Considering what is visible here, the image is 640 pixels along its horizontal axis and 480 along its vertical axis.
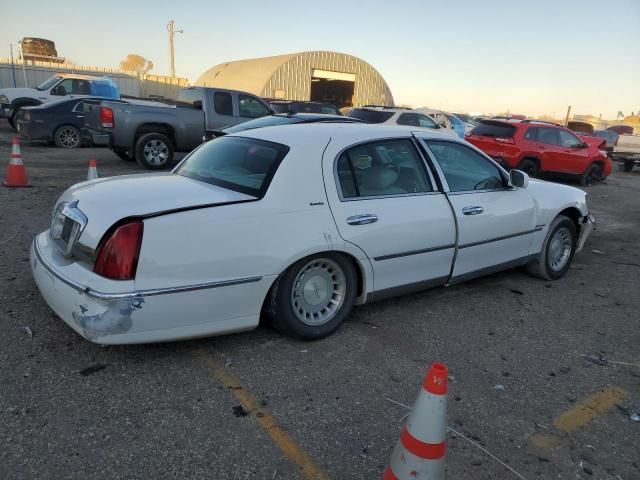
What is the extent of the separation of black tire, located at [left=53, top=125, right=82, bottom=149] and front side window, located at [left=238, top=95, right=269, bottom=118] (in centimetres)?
499

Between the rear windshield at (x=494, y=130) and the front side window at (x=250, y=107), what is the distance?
17.8 feet

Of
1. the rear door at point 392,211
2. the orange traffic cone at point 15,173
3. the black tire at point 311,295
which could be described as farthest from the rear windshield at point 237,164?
the orange traffic cone at point 15,173

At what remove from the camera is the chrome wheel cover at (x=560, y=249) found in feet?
17.3

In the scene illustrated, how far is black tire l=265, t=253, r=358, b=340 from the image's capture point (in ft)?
11.0

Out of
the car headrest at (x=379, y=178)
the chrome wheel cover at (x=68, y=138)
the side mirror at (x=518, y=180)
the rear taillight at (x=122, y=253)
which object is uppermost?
the car headrest at (x=379, y=178)

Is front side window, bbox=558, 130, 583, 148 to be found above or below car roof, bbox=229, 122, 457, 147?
below

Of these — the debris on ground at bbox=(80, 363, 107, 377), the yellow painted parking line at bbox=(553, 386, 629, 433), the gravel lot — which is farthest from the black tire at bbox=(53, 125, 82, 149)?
the yellow painted parking line at bbox=(553, 386, 629, 433)

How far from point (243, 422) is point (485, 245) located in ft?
8.82

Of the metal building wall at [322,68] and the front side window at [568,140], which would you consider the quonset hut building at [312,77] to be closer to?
the metal building wall at [322,68]

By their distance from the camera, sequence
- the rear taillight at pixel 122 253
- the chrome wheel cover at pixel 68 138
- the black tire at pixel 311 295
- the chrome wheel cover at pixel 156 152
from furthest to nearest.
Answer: the chrome wheel cover at pixel 68 138 < the chrome wheel cover at pixel 156 152 < the black tire at pixel 311 295 < the rear taillight at pixel 122 253

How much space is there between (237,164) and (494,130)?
34.7 ft

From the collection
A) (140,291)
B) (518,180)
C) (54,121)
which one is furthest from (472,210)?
(54,121)

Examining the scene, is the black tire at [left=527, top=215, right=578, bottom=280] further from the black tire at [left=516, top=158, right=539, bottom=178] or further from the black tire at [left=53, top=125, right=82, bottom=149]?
the black tire at [left=53, top=125, right=82, bottom=149]

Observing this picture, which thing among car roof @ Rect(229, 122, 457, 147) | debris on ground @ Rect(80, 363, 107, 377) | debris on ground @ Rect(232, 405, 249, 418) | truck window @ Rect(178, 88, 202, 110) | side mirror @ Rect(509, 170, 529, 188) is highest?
truck window @ Rect(178, 88, 202, 110)
